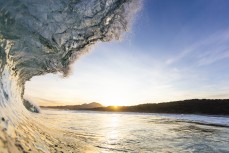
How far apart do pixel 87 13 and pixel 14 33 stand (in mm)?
1843

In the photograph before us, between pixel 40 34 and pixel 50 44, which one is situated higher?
pixel 40 34

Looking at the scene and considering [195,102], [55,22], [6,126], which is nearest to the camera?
[6,126]

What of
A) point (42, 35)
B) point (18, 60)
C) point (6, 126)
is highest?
point (42, 35)

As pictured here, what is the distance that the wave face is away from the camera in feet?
16.5

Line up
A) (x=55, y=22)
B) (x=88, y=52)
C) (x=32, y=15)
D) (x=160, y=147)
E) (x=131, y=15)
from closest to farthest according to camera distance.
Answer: (x=32, y=15), (x=55, y=22), (x=131, y=15), (x=160, y=147), (x=88, y=52)

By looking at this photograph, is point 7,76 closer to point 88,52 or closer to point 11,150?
point 11,150

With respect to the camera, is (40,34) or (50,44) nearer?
(40,34)

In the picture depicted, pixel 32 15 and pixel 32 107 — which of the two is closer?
pixel 32 15

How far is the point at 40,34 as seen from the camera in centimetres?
601

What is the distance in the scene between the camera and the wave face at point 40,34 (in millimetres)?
5027

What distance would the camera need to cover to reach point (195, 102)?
39125 millimetres

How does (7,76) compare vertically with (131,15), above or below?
below

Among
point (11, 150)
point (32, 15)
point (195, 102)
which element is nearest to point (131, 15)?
point (32, 15)

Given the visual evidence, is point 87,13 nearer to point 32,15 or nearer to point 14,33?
point 32,15
